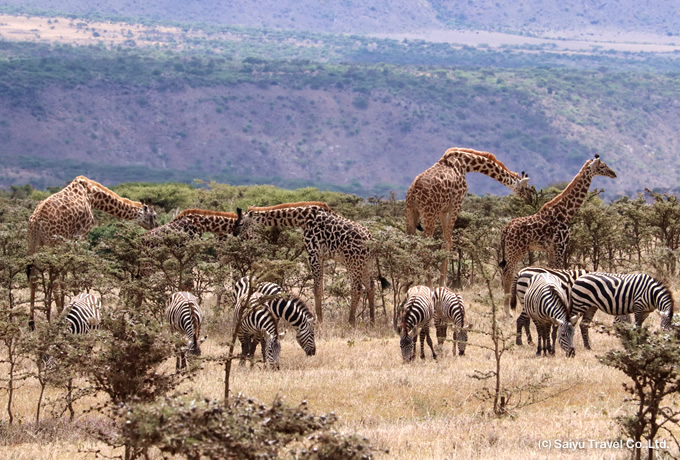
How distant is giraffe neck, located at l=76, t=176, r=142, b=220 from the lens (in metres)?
19.5

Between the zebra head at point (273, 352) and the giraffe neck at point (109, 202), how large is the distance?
6.92 metres

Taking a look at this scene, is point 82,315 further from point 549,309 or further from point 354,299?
point 549,309

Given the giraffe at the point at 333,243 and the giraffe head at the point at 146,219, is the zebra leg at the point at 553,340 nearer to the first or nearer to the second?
the giraffe at the point at 333,243

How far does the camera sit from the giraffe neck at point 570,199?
18.1 metres

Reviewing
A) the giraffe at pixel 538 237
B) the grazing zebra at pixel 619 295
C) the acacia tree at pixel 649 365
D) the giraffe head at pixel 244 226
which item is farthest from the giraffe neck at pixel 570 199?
the acacia tree at pixel 649 365

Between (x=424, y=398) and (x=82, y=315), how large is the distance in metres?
4.83

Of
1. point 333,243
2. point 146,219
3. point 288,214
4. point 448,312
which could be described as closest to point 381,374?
point 448,312

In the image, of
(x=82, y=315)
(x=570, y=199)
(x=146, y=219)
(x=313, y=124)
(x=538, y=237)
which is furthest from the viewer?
(x=313, y=124)

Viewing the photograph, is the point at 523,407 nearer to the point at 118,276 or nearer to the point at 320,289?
the point at 320,289

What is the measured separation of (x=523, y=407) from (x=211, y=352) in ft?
17.3

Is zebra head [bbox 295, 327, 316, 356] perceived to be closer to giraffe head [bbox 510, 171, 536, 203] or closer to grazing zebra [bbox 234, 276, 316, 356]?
grazing zebra [bbox 234, 276, 316, 356]

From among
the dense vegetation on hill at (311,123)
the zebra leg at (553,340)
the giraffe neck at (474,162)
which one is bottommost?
the zebra leg at (553,340)

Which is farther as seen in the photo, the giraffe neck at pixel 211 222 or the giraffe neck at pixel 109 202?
the giraffe neck at pixel 109 202

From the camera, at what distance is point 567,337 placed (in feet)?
46.1
